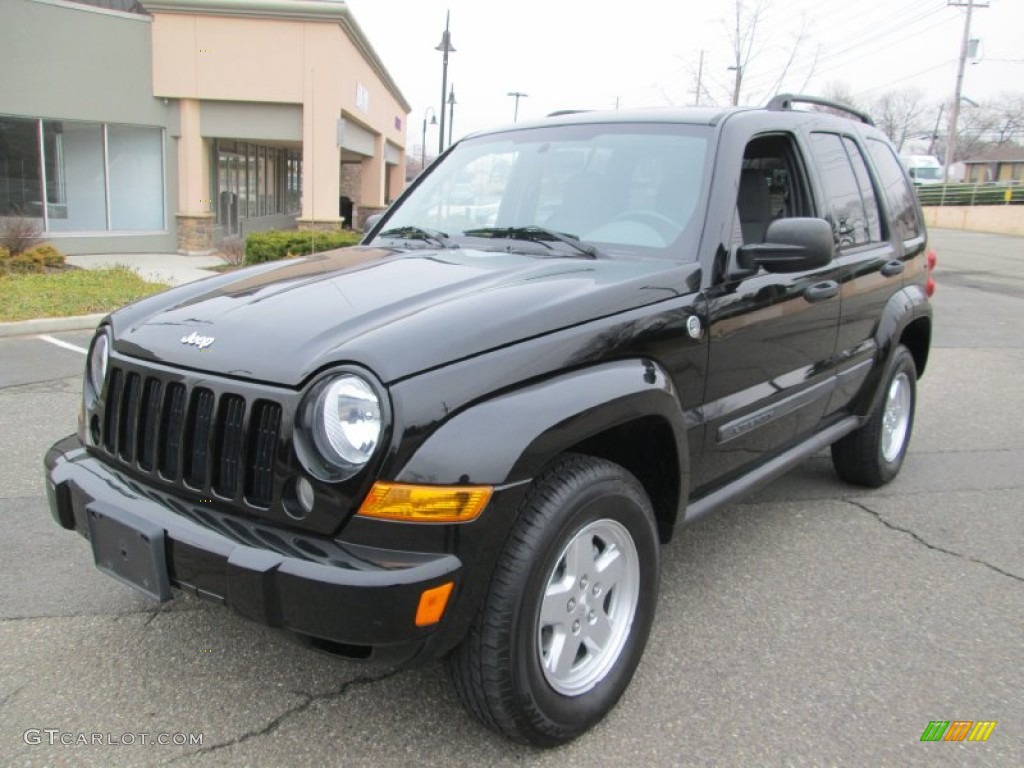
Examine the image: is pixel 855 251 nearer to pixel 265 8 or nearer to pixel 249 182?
pixel 265 8

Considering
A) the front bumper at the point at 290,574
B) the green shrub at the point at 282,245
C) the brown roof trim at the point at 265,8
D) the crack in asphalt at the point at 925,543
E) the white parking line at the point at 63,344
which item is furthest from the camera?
the brown roof trim at the point at 265,8

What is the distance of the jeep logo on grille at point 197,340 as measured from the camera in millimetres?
2431

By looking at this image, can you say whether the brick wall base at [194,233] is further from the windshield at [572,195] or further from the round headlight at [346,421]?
the round headlight at [346,421]

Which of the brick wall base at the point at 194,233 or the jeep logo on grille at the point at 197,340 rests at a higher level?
the jeep logo on grille at the point at 197,340

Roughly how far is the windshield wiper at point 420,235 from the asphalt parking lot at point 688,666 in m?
1.68

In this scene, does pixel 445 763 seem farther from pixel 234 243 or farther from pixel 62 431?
pixel 234 243

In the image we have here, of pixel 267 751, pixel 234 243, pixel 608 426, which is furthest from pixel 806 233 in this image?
pixel 234 243

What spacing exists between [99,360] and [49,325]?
6772 millimetres

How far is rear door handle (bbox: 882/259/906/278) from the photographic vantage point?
4305mm

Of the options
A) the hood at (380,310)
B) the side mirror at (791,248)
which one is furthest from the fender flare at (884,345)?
the hood at (380,310)

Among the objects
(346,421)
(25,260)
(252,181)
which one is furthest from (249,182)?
(346,421)

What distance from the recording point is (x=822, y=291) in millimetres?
3666

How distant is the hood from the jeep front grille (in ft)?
0.27

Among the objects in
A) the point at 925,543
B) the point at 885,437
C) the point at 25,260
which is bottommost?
the point at 925,543
